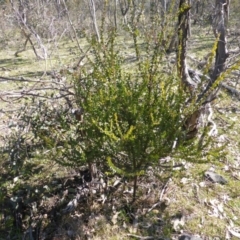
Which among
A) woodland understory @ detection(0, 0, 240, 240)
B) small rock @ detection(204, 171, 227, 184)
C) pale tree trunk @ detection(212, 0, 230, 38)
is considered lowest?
small rock @ detection(204, 171, 227, 184)

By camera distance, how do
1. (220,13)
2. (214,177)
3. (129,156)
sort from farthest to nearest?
(214,177) < (220,13) < (129,156)

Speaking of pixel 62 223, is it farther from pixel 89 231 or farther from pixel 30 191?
pixel 30 191

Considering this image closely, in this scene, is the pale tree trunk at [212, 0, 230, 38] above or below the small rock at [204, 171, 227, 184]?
above

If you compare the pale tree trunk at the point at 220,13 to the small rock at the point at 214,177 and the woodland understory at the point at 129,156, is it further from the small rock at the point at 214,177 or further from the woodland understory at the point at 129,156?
the small rock at the point at 214,177

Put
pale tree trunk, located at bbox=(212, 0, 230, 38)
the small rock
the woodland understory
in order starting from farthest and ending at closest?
the small rock
pale tree trunk, located at bbox=(212, 0, 230, 38)
the woodland understory

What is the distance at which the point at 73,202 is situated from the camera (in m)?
2.98

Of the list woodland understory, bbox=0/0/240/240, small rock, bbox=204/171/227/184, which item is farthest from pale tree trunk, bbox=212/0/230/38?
small rock, bbox=204/171/227/184

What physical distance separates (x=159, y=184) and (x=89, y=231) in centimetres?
94

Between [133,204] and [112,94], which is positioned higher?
[112,94]

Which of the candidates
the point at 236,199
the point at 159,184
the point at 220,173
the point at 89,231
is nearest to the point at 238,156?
the point at 220,173

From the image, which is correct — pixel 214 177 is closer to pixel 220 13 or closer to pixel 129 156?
pixel 129 156

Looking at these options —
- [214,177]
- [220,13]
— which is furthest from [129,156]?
[220,13]

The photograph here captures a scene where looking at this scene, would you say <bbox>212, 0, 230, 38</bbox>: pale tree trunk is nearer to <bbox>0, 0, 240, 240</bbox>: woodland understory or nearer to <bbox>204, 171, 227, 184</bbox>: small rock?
<bbox>0, 0, 240, 240</bbox>: woodland understory

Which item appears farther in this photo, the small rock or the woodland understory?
the small rock
